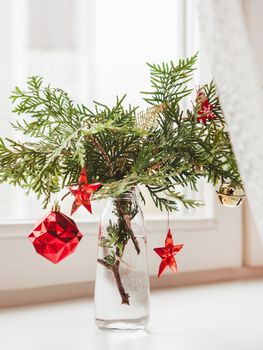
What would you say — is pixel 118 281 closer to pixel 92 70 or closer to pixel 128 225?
pixel 128 225

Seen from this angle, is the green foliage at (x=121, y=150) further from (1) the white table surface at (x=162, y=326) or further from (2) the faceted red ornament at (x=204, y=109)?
(1) the white table surface at (x=162, y=326)

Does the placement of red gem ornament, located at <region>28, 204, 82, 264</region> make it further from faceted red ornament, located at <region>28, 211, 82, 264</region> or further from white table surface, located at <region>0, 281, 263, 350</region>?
white table surface, located at <region>0, 281, 263, 350</region>

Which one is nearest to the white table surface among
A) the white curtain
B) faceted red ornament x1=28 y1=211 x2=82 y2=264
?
faceted red ornament x1=28 y1=211 x2=82 y2=264

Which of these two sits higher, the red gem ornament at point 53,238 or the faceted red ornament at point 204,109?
the faceted red ornament at point 204,109

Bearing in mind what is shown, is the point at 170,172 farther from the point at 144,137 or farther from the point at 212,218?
the point at 212,218

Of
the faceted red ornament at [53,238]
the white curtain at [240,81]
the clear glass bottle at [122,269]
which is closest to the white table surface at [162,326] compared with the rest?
the clear glass bottle at [122,269]

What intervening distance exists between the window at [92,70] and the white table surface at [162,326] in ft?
0.29

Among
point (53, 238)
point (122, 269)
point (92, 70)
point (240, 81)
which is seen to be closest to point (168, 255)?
point (122, 269)

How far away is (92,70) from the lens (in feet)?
4.14

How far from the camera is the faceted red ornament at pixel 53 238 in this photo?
2.47 ft

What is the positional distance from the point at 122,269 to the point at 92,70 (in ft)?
1.80

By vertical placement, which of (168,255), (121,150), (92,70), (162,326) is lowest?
(162,326)

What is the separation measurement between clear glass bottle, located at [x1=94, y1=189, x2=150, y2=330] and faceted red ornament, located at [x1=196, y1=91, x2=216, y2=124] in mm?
137

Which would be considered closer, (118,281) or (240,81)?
(240,81)
